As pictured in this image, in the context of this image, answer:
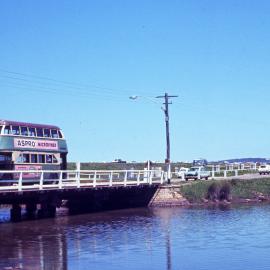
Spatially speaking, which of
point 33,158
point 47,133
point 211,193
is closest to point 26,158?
point 33,158

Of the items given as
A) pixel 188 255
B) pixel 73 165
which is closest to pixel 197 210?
pixel 188 255

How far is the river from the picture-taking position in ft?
72.3

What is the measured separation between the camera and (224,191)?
52.9 meters

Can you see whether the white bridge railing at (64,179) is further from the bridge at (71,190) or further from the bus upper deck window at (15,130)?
the bus upper deck window at (15,130)

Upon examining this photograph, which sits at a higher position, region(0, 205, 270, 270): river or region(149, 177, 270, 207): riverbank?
region(149, 177, 270, 207): riverbank

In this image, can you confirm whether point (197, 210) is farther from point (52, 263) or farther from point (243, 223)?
point (52, 263)

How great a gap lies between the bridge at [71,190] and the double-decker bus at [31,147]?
830mm

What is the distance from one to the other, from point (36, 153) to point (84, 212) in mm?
6230

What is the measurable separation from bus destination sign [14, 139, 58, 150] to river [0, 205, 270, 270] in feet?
16.2

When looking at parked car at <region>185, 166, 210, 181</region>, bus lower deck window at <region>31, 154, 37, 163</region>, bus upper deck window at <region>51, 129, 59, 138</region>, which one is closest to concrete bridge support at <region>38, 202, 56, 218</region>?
bus lower deck window at <region>31, 154, 37, 163</region>

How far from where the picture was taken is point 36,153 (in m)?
41.7

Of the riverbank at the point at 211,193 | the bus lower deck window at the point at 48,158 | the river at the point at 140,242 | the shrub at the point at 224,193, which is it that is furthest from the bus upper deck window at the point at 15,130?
the shrub at the point at 224,193

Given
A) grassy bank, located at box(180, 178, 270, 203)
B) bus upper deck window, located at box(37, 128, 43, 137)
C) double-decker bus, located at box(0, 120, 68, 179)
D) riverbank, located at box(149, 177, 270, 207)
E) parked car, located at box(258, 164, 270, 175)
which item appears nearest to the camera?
double-decker bus, located at box(0, 120, 68, 179)

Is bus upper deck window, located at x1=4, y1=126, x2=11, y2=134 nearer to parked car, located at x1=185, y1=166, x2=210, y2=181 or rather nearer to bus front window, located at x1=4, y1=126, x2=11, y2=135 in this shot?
bus front window, located at x1=4, y1=126, x2=11, y2=135
